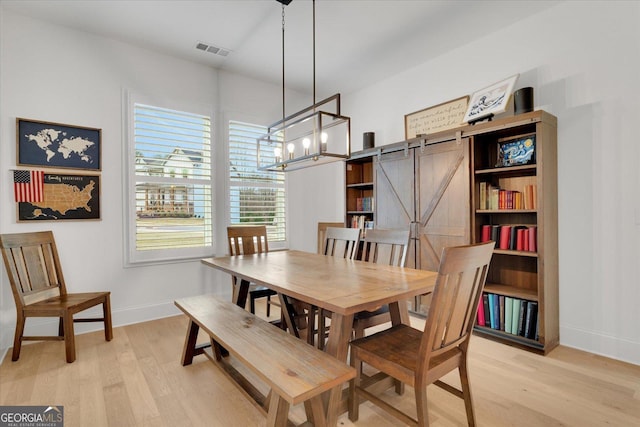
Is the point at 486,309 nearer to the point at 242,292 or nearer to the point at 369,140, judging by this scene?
the point at 242,292

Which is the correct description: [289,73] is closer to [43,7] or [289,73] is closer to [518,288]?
[43,7]

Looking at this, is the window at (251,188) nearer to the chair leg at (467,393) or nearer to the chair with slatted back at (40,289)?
the chair with slatted back at (40,289)

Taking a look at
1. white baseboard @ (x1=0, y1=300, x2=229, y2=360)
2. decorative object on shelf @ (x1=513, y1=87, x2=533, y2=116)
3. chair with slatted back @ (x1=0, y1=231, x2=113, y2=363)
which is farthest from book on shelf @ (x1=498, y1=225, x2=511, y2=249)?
chair with slatted back @ (x1=0, y1=231, x2=113, y2=363)

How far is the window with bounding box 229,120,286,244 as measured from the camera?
13.7 feet

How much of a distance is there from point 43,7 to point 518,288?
496cm

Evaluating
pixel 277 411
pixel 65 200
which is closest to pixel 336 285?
pixel 277 411

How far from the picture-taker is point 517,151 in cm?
279

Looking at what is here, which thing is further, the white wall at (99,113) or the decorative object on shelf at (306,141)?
the white wall at (99,113)

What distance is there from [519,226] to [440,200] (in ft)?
2.36

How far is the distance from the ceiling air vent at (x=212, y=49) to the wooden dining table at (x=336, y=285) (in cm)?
234

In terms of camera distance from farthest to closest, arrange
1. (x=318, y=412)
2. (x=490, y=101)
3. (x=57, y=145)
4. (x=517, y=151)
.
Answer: (x=57, y=145) < (x=490, y=101) < (x=517, y=151) < (x=318, y=412)

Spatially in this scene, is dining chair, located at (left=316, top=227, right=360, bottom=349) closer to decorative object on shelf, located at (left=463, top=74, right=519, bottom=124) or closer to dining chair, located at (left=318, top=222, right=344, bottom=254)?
dining chair, located at (left=318, top=222, right=344, bottom=254)

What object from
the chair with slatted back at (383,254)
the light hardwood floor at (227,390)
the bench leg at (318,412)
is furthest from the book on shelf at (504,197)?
the bench leg at (318,412)

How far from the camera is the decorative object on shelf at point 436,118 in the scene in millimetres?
3381
